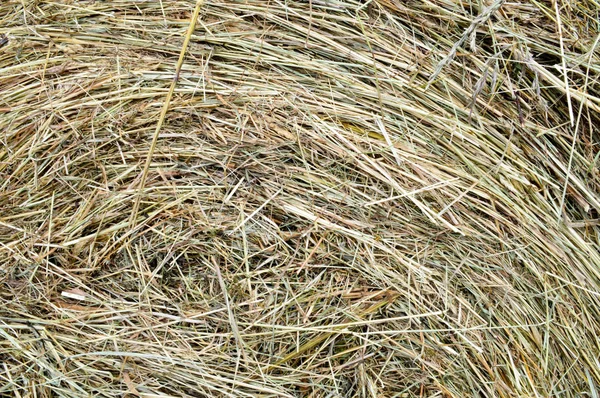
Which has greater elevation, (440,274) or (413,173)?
(413,173)

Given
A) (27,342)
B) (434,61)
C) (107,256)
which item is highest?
(434,61)

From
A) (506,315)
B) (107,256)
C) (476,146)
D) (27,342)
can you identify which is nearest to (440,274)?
(506,315)

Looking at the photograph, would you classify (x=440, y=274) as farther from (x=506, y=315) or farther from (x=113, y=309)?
(x=113, y=309)

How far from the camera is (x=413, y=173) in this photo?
4.76ft

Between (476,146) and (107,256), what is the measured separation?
896mm

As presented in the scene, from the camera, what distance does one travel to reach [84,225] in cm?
145

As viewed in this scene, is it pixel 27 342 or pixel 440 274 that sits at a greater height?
pixel 440 274

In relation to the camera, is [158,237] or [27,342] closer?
[27,342]

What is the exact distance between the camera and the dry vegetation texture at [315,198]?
4.59 ft

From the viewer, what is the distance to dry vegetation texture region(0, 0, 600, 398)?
1.40m

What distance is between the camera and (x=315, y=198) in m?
1.47

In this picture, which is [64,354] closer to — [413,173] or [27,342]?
[27,342]

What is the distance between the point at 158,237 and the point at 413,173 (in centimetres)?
62

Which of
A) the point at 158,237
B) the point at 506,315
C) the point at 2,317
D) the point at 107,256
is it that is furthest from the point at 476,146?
the point at 2,317
